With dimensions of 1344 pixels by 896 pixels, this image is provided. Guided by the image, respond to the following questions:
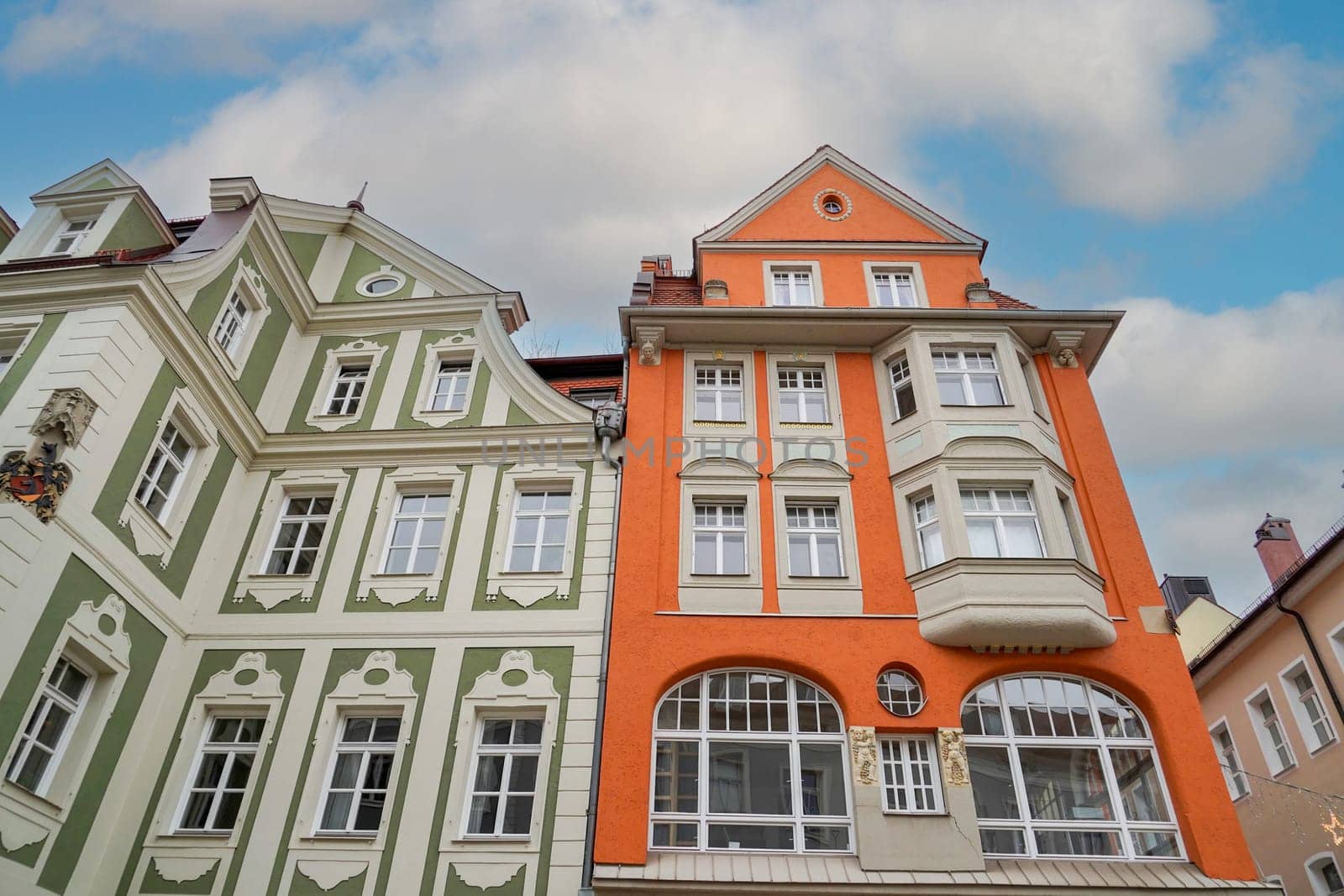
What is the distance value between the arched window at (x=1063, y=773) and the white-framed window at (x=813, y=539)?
2935mm

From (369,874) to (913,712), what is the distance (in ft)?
25.0

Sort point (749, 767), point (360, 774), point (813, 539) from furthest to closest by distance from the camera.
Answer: point (813, 539) < point (360, 774) < point (749, 767)

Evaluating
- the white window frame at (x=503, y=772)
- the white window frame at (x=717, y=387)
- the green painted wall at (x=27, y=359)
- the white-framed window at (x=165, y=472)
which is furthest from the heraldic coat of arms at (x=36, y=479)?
the white window frame at (x=717, y=387)

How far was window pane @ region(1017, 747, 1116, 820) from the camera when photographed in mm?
13383

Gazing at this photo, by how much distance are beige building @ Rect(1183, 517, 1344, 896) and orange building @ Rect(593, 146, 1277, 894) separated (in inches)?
254

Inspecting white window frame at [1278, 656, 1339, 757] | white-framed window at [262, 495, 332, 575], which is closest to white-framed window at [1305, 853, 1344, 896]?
white window frame at [1278, 656, 1339, 757]

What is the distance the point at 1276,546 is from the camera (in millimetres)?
26719

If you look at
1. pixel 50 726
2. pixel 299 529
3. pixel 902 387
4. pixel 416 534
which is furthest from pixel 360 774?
pixel 902 387

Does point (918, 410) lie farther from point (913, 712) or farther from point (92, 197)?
point (92, 197)

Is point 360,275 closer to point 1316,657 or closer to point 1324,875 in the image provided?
point 1316,657

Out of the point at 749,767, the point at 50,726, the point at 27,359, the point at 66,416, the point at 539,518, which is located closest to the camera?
the point at 50,726

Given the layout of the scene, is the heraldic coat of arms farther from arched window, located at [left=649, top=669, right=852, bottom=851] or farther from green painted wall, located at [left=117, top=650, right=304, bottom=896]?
arched window, located at [left=649, top=669, right=852, bottom=851]

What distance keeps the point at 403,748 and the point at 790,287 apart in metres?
11.3

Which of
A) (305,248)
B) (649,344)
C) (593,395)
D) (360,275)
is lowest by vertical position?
(593,395)
